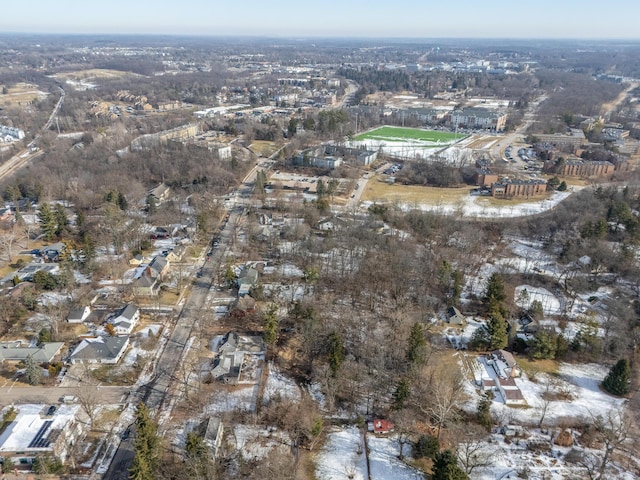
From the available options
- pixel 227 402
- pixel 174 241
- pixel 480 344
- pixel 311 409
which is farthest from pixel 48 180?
pixel 480 344

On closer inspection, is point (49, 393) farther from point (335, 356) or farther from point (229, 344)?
point (335, 356)

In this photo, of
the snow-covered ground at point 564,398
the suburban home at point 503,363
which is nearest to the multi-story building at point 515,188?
the snow-covered ground at point 564,398

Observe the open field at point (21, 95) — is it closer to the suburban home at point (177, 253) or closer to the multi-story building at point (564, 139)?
the suburban home at point (177, 253)

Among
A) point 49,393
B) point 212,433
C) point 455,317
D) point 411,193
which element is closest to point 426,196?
point 411,193

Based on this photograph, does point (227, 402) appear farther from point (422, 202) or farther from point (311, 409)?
point (422, 202)

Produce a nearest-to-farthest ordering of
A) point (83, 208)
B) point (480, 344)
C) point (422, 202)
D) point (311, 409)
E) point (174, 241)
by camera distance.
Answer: point (311, 409), point (480, 344), point (174, 241), point (83, 208), point (422, 202)
